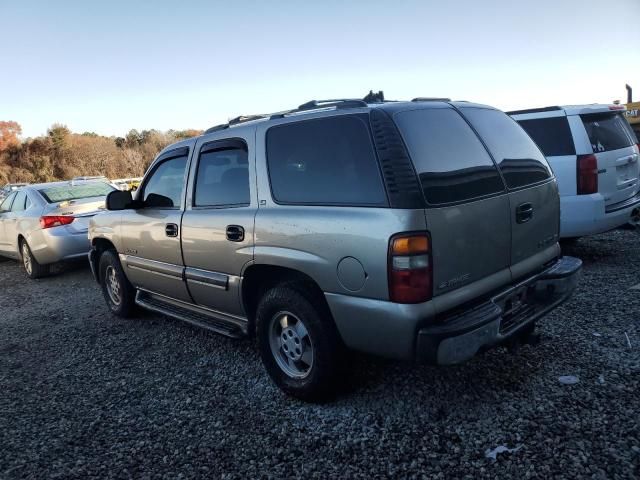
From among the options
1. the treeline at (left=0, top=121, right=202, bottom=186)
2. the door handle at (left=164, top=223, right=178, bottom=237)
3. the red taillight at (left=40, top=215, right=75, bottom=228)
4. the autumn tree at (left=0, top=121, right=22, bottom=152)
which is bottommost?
the red taillight at (left=40, top=215, right=75, bottom=228)

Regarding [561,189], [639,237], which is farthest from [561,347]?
[639,237]

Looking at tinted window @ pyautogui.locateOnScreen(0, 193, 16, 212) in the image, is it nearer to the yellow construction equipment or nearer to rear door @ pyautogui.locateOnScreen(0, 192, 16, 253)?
rear door @ pyautogui.locateOnScreen(0, 192, 16, 253)

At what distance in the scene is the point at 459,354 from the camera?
251cm

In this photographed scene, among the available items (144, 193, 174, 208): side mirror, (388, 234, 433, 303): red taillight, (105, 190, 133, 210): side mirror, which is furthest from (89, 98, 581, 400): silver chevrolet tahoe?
(105, 190, 133, 210): side mirror

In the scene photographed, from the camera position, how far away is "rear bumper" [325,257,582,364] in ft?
8.14

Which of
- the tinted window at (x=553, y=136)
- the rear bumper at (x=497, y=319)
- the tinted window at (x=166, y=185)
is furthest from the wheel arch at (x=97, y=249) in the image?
the tinted window at (x=553, y=136)

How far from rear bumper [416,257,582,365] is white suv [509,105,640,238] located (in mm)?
2222

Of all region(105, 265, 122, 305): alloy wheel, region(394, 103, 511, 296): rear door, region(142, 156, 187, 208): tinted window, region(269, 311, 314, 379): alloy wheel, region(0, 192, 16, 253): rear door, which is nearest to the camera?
region(394, 103, 511, 296): rear door

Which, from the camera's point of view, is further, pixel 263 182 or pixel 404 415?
pixel 263 182

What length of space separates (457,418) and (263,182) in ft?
6.38

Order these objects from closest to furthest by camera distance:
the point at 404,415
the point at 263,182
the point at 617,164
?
the point at 404,415 → the point at 263,182 → the point at 617,164

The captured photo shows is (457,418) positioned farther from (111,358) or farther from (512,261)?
(111,358)

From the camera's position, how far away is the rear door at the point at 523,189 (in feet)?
9.99

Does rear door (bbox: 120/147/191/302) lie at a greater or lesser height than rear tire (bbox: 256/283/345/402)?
greater
